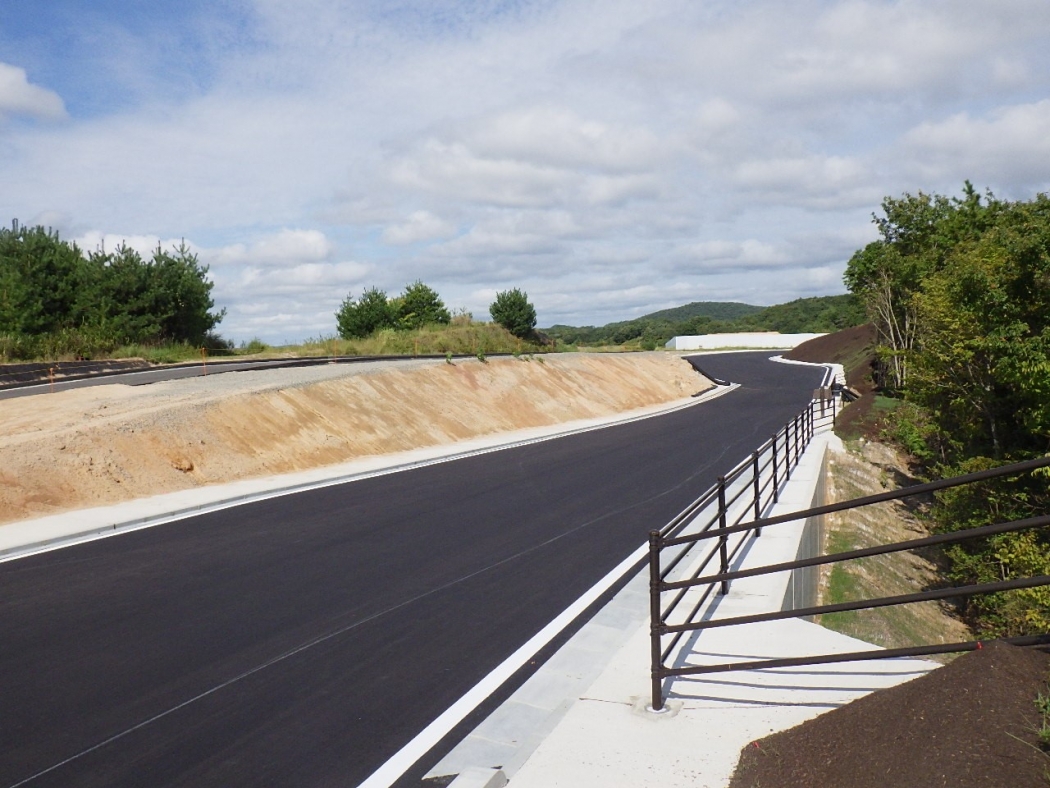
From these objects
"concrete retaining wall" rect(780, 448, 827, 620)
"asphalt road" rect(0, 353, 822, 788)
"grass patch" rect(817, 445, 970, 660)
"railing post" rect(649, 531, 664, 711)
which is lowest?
"grass patch" rect(817, 445, 970, 660)

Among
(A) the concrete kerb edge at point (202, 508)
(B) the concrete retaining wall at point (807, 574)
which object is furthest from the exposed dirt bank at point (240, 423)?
(B) the concrete retaining wall at point (807, 574)

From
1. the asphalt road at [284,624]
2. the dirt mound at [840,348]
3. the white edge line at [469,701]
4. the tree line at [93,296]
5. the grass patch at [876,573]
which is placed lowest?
the grass patch at [876,573]

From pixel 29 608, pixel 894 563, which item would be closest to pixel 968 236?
pixel 894 563

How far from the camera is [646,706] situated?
5.79 metres

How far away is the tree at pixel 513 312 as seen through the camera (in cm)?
6556

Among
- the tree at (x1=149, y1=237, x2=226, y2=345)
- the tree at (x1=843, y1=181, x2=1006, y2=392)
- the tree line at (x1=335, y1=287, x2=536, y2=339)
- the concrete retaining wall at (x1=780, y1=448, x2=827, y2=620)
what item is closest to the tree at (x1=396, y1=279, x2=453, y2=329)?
the tree line at (x1=335, y1=287, x2=536, y2=339)

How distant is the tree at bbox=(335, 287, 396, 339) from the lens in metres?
61.2

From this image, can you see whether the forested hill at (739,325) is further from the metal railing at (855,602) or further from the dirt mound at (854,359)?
the metal railing at (855,602)

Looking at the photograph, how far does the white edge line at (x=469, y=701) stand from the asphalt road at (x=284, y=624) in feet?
0.35

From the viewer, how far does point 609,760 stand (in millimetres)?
5008

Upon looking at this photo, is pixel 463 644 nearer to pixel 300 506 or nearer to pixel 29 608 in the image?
pixel 29 608

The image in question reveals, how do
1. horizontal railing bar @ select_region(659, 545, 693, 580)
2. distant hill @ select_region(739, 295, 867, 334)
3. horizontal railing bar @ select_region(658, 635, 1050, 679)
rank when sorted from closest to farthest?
horizontal railing bar @ select_region(658, 635, 1050, 679) → horizontal railing bar @ select_region(659, 545, 693, 580) → distant hill @ select_region(739, 295, 867, 334)

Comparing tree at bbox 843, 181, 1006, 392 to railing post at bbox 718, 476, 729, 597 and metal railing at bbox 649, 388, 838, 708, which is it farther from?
railing post at bbox 718, 476, 729, 597

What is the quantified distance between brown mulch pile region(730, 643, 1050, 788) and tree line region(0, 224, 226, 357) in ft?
129
